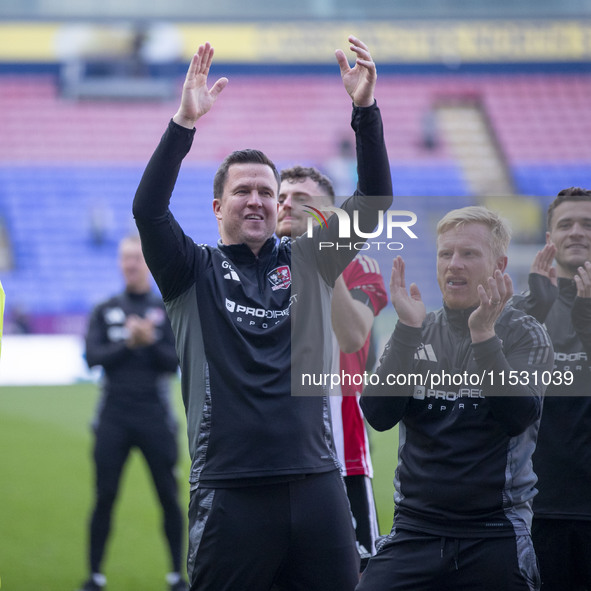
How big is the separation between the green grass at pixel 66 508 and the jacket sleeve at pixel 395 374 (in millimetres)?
1090

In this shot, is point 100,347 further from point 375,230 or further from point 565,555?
point 565,555

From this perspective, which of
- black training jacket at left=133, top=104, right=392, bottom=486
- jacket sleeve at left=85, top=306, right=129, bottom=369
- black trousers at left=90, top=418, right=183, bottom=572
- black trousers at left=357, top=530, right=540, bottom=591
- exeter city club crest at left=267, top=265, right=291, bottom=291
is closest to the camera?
black trousers at left=357, top=530, right=540, bottom=591

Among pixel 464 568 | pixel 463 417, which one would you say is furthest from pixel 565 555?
pixel 463 417

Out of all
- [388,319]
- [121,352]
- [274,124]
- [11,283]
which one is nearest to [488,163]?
[274,124]

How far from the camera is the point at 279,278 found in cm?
289

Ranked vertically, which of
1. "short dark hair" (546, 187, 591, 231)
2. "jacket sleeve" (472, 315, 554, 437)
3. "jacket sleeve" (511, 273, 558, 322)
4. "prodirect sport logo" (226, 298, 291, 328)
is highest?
"short dark hair" (546, 187, 591, 231)

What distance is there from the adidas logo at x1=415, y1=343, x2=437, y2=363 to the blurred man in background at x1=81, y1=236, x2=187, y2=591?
2.51 meters

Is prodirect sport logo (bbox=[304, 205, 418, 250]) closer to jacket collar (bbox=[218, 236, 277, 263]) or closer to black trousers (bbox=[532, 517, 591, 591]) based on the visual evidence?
jacket collar (bbox=[218, 236, 277, 263])

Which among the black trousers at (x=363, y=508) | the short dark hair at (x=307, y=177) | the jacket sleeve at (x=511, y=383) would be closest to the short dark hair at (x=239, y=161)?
the short dark hair at (x=307, y=177)

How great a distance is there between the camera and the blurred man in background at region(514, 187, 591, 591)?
301 cm

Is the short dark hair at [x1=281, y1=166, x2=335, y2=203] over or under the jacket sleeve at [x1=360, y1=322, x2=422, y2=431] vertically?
over

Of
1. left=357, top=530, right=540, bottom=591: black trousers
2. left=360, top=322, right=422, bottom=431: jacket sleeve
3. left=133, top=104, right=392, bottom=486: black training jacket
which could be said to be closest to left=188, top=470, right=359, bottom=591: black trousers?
left=133, top=104, right=392, bottom=486: black training jacket

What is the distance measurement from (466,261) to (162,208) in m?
0.98

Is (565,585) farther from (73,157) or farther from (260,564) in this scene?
(73,157)
